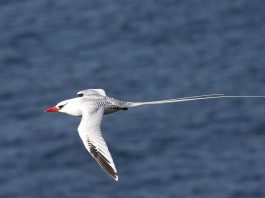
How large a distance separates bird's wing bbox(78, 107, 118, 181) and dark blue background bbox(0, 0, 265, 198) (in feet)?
75.3

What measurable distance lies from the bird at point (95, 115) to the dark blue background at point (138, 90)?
21419mm

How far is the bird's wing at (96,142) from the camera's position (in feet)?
68.8

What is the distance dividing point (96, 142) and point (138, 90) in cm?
2954

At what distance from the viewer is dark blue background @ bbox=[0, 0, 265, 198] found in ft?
152

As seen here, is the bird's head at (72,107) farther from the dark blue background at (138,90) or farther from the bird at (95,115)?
the dark blue background at (138,90)

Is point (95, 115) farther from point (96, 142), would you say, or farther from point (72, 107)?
point (72, 107)

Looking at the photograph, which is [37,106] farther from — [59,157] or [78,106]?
[78,106]

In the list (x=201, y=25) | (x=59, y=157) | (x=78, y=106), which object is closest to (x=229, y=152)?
(x=59, y=157)

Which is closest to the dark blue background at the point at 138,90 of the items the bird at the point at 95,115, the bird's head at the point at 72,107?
the bird's head at the point at 72,107

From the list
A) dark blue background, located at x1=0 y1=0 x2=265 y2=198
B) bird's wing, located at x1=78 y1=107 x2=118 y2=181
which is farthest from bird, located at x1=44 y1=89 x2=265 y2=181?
dark blue background, located at x1=0 y1=0 x2=265 y2=198

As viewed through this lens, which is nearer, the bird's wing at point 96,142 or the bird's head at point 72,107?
the bird's wing at point 96,142

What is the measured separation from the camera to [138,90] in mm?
51000

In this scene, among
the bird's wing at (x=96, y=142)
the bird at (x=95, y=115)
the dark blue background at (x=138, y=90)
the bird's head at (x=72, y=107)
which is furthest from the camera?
the dark blue background at (x=138, y=90)

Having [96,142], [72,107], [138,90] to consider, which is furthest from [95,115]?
[138,90]
